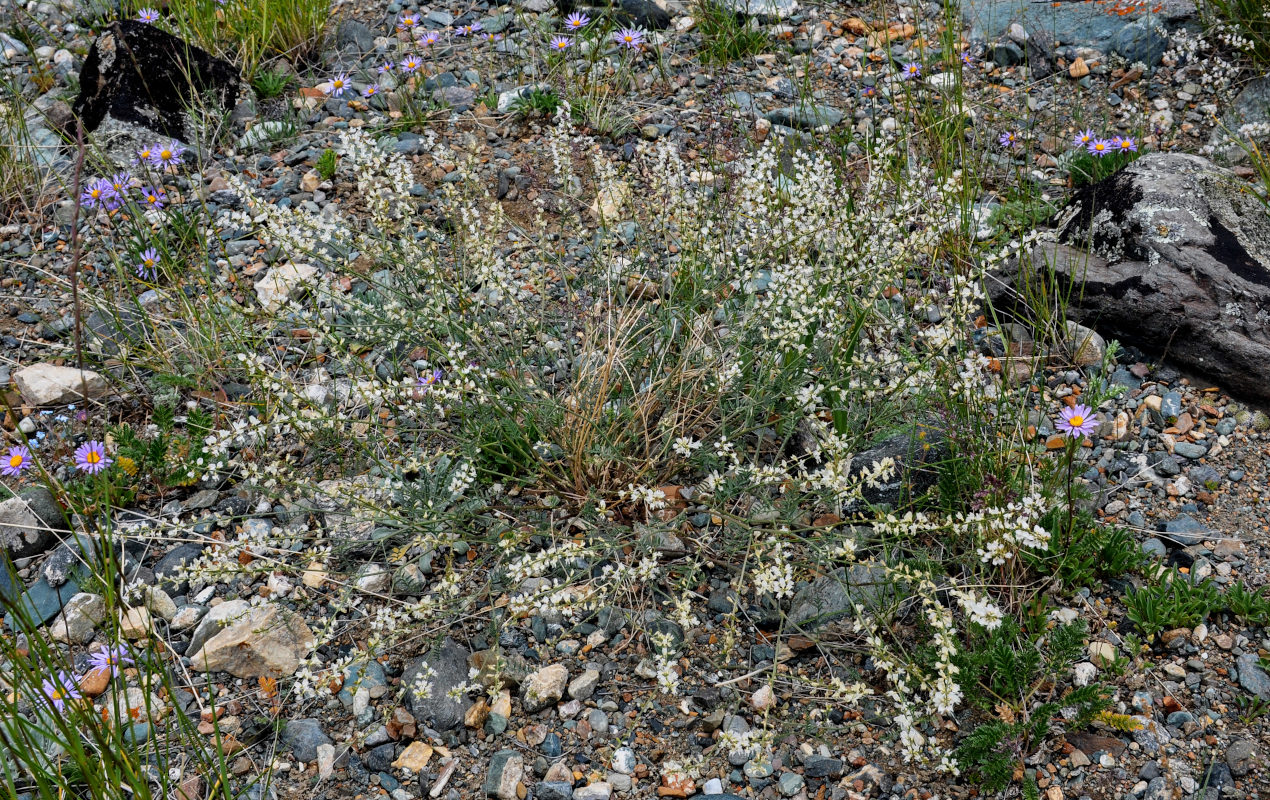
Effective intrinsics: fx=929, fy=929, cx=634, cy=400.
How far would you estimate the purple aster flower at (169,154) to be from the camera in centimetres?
458

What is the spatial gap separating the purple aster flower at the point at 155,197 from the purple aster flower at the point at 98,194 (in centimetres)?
15

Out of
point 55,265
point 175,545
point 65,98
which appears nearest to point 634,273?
point 175,545

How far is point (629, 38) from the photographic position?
525 centimetres

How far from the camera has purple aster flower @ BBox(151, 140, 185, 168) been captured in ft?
15.0

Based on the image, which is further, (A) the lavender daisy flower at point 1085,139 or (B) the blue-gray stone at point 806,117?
(B) the blue-gray stone at point 806,117

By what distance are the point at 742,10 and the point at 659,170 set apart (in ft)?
9.25

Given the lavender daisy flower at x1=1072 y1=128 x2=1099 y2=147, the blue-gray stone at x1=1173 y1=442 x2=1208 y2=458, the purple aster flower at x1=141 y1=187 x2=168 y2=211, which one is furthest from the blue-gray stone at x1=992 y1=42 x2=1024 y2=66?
the purple aster flower at x1=141 y1=187 x2=168 y2=211

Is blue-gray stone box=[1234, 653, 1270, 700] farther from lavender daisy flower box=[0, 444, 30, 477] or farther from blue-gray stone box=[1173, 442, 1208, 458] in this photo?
lavender daisy flower box=[0, 444, 30, 477]

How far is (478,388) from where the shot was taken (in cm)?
318

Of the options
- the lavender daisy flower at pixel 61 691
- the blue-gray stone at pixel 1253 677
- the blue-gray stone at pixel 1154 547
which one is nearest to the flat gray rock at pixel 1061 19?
the blue-gray stone at pixel 1154 547

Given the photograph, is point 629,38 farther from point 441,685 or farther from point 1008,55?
point 441,685

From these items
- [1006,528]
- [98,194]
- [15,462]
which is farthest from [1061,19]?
[15,462]

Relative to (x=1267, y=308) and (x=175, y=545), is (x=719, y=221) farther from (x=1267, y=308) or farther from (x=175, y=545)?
(x=175, y=545)

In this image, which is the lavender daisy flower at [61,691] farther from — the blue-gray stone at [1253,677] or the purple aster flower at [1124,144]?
the purple aster flower at [1124,144]
